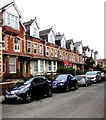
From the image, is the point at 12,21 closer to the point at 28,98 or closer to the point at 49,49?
the point at 49,49

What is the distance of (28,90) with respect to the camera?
15086 mm

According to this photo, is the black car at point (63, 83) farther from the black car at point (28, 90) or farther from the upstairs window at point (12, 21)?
the upstairs window at point (12, 21)

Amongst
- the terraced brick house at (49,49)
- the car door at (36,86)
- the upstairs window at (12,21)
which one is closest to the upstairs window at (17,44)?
the upstairs window at (12,21)

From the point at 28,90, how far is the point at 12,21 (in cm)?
1775

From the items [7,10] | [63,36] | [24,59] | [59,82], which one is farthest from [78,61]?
[59,82]

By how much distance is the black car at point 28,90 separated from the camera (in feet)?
48.0

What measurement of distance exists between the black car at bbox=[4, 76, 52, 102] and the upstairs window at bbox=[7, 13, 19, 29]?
1499 cm

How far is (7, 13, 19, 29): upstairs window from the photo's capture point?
30.5m

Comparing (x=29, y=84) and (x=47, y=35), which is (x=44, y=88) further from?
(x=47, y=35)

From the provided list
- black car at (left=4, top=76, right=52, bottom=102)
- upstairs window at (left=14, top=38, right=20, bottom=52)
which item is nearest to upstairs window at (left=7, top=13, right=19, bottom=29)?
upstairs window at (left=14, top=38, right=20, bottom=52)

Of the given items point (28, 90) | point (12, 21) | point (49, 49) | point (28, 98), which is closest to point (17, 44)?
point (12, 21)

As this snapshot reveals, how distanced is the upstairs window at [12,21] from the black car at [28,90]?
15.0m

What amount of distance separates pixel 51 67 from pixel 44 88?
2540cm

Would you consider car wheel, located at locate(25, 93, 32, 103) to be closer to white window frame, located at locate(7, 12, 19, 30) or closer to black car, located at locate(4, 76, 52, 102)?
black car, located at locate(4, 76, 52, 102)
